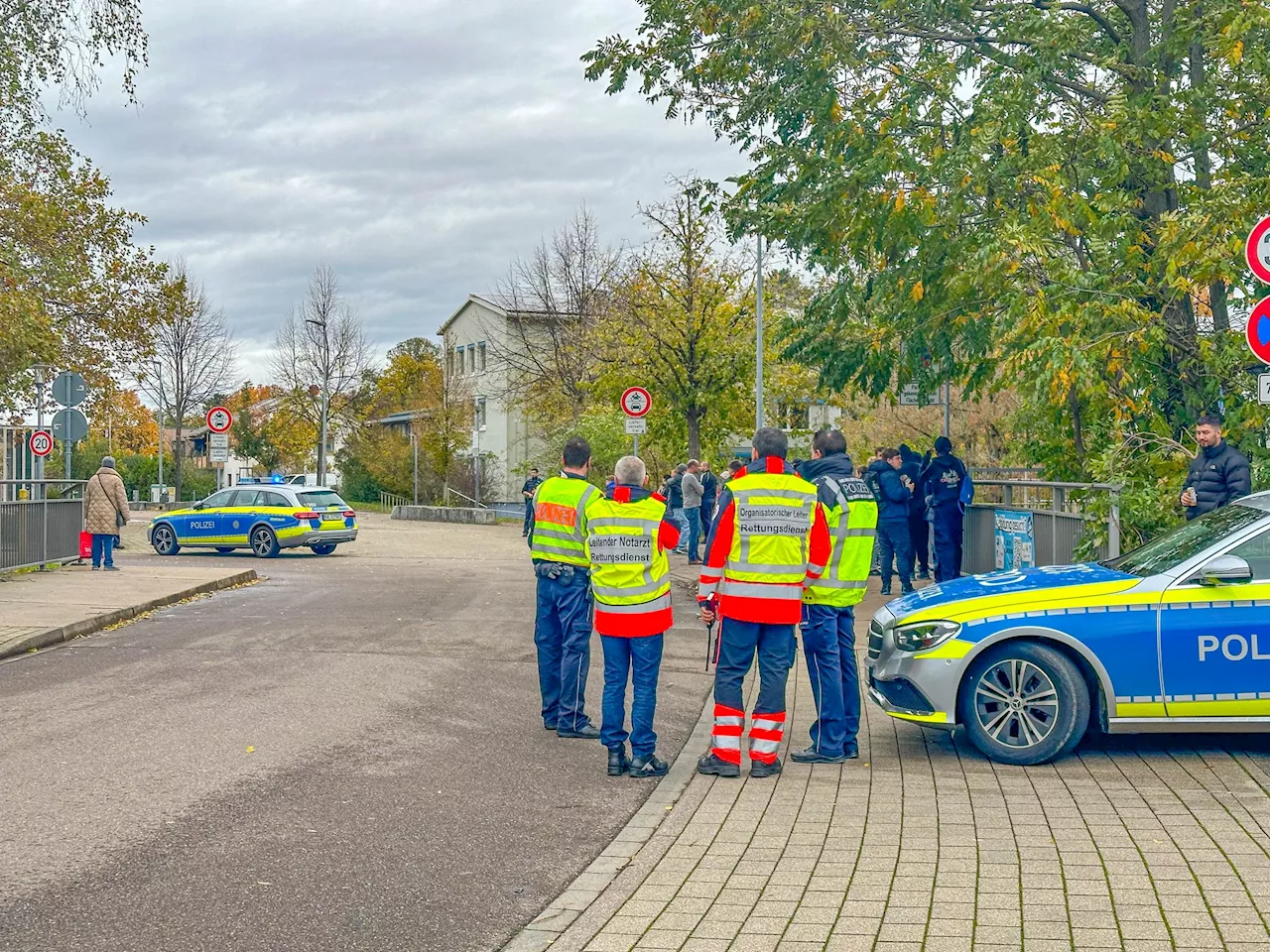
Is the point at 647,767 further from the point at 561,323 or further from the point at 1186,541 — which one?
the point at 561,323

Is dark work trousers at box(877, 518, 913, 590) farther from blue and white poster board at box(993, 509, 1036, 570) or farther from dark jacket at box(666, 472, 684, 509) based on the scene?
dark jacket at box(666, 472, 684, 509)

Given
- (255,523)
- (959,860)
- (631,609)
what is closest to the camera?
(959,860)

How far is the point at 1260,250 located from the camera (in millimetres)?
8617

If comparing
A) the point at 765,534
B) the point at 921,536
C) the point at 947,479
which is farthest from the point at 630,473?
the point at 921,536

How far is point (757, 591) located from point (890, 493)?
33.4 ft

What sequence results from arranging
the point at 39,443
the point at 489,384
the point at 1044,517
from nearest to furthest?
1. the point at 1044,517
2. the point at 39,443
3. the point at 489,384

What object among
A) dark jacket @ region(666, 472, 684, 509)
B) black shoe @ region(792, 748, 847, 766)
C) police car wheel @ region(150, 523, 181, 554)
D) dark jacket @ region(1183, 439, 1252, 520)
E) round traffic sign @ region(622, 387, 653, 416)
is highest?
round traffic sign @ region(622, 387, 653, 416)

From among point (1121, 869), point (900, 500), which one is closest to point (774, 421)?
point (900, 500)

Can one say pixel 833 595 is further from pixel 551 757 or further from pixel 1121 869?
pixel 1121 869

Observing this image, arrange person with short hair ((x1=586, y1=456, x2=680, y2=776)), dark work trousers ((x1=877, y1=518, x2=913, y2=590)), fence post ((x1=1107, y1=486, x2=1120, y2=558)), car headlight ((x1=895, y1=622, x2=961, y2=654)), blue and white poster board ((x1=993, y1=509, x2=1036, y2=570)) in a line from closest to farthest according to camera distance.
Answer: person with short hair ((x1=586, y1=456, x2=680, y2=776)), car headlight ((x1=895, y1=622, x2=961, y2=654)), fence post ((x1=1107, y1=486, x2=1120, y2=558)), blue and white poster board ((x1=993, y1=509, x2=1036, y2=570)), dark work trousers ((x1=877, y1=518, x2=913, y2=590))

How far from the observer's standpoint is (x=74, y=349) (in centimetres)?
2861

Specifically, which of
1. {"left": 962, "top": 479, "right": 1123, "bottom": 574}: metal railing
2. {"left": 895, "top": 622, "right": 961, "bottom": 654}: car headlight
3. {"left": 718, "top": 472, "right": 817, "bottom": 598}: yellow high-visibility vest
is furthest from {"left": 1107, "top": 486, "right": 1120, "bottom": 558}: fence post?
{"left": 718, "top": 472, "right": 817, "bottom": 598}: yellow high-visibility vest

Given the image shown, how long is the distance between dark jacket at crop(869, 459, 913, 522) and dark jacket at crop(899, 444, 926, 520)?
576mm

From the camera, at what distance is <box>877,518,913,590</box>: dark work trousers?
57.2 ft
